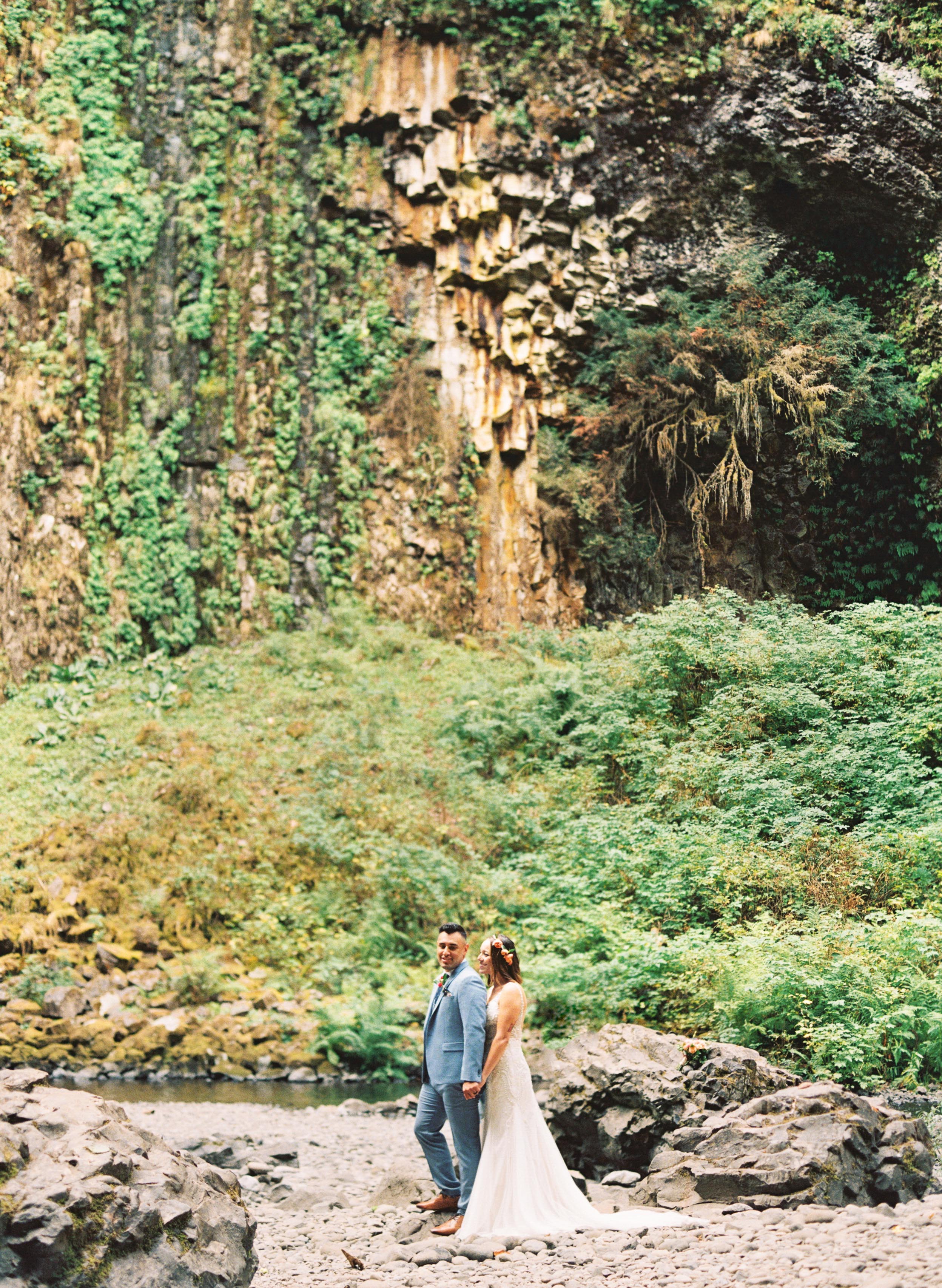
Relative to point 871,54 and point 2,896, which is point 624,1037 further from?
point 871,54

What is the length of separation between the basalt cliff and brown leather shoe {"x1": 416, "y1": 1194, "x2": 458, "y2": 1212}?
1245 cm

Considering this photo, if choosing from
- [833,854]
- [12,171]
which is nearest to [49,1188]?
[833,854]

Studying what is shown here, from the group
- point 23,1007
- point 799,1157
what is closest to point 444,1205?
point 799,1157

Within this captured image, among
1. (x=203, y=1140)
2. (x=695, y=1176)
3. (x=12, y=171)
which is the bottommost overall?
(x=203, y=1140)

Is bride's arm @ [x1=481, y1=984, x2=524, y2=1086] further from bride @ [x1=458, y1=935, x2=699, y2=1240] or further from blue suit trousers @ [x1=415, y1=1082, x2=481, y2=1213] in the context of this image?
blue suit trousers @ [x1=415, y1=1082, x2=481, y2=1213]

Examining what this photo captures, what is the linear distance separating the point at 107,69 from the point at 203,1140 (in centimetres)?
1776

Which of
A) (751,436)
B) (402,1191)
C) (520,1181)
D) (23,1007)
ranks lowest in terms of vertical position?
(23,1007)

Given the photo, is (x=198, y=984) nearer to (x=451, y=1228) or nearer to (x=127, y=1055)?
(x=127, y=1055)

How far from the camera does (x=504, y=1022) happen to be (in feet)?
16.9

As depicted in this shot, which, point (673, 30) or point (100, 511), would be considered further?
point (673, 30)

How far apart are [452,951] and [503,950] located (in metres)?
0.27

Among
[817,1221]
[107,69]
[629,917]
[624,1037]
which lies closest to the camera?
[817,1221]

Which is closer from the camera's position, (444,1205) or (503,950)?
(503,950)

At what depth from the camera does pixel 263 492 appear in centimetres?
1773
